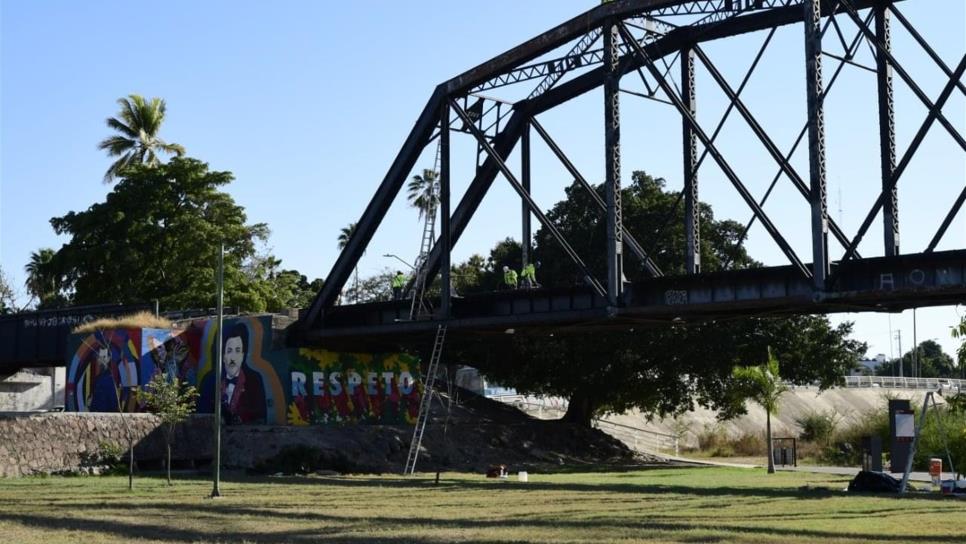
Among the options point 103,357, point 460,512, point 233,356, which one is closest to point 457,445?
point 233,356

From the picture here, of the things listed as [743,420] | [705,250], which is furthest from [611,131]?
[743,420]

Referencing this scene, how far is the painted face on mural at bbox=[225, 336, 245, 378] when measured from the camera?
53969 millimetres

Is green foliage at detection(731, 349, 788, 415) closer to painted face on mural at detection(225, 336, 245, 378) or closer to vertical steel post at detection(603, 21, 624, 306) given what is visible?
vertical steel post at detection(603, 21, 624, 306)

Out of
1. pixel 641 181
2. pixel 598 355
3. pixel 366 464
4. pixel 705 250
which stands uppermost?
pixel 641 181

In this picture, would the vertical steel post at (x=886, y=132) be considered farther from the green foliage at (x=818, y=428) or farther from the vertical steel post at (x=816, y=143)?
the green foliage at (x=818, y=428)

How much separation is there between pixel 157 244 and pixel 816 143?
180 ft

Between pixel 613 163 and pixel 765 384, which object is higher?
pixel 613 163

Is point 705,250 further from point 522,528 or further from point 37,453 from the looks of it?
point 522,528

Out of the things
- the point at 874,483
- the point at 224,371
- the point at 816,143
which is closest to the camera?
the point at 874,483

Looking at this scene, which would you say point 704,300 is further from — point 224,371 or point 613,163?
point 224,371

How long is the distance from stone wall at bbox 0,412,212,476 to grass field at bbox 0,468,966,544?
7.58 ft

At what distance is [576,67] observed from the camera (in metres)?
46.8

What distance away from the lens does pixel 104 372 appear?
53.2m

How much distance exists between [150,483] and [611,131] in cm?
1956
